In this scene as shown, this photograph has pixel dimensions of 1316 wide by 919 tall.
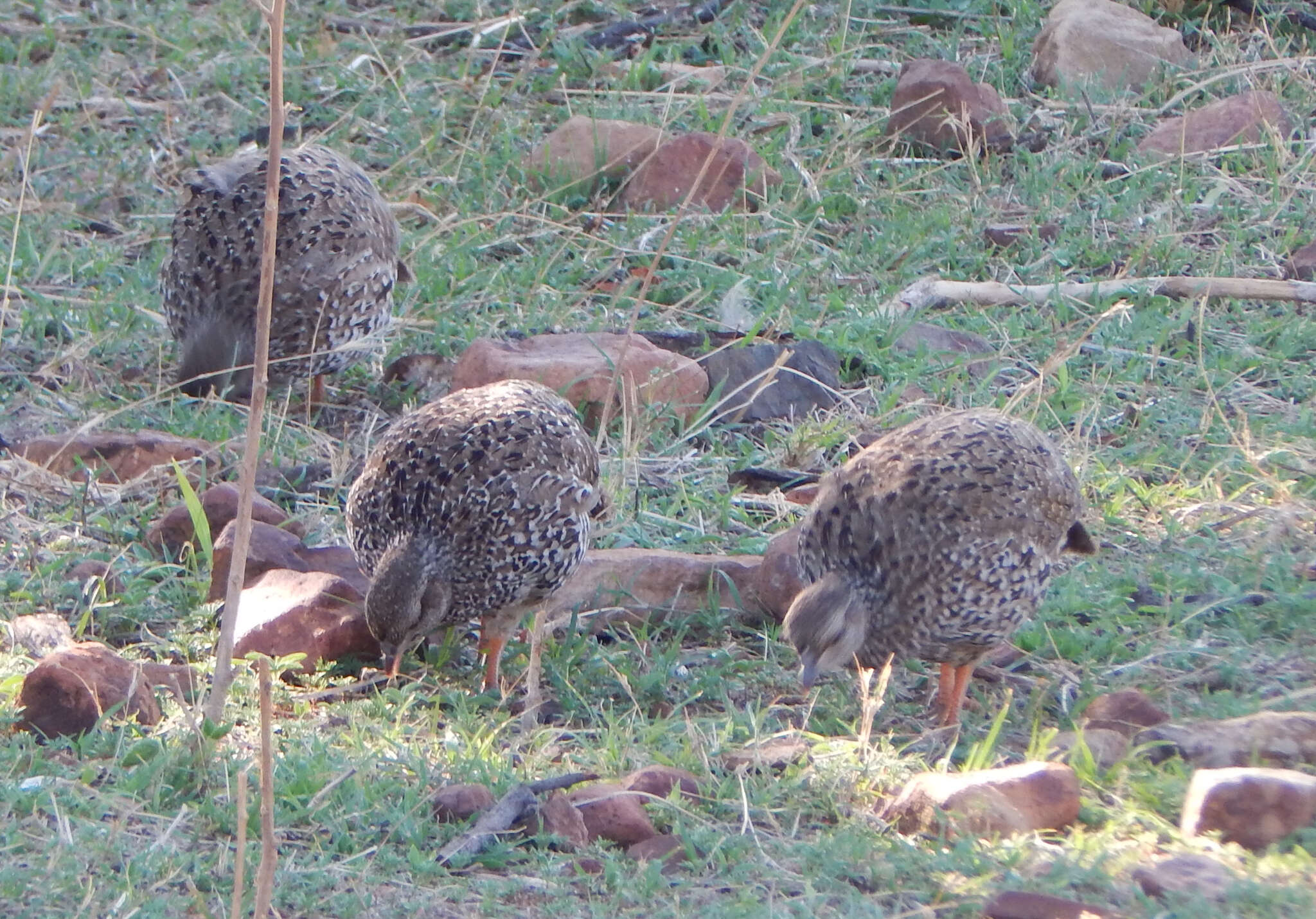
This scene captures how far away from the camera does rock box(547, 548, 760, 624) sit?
5.55 m

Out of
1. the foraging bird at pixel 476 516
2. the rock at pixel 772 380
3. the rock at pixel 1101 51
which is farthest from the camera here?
the rock at pixel 1101 51

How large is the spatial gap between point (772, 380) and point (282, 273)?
2038 millimetres

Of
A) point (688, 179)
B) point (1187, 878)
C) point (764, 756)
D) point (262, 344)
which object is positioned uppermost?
point (262, 344)

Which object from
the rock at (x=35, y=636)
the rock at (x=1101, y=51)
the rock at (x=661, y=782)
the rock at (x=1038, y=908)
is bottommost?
the rock at (x=35, y=636)

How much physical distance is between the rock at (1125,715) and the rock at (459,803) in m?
1.74

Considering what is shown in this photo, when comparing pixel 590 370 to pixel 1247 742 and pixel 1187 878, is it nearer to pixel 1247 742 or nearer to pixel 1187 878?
pixel 1247 742

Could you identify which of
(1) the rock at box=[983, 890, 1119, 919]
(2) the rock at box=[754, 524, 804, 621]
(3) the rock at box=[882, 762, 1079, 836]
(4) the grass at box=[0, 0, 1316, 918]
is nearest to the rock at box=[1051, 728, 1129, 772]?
(4) the grass at box=[0, 0, 1316, 918]

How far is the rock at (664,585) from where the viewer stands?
219 inches

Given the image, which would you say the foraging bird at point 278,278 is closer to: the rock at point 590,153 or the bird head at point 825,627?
the rock at point 590,153

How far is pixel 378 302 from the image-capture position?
705 centimetres

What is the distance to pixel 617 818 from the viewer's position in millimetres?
4020

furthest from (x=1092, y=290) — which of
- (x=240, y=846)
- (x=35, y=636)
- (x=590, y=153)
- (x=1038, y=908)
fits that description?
(x=240, y=846)

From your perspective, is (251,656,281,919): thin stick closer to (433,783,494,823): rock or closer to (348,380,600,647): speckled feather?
(433,783,494,823): rock

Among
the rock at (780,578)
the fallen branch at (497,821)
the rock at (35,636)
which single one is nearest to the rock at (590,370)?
the rock at (780,578)
